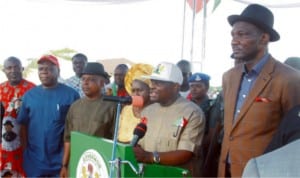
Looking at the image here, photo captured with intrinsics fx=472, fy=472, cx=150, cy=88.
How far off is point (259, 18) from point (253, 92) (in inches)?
17.0

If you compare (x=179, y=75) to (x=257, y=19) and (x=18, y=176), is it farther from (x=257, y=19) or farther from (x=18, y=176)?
(x=18, y=176)

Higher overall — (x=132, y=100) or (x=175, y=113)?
(x=132, y=100)

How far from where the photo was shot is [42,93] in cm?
416

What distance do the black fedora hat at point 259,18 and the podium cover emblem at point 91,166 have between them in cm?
112

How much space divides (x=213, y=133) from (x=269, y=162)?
3.23 metres

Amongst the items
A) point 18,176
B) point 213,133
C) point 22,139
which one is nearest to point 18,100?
point 22,139

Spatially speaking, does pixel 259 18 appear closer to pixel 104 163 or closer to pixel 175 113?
pixel 175 113

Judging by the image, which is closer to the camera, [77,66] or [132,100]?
[132,100]

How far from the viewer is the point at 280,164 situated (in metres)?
0.78

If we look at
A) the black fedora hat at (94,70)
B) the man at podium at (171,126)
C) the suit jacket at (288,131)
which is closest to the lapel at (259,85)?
the man at podium at (171,126)

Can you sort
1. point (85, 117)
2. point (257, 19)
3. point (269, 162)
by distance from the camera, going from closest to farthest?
1. point (269, 162)
2. point (257, 19)
3. point (85, 117)

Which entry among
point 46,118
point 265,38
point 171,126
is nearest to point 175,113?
point 171,126

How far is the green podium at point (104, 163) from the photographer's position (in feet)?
7.15

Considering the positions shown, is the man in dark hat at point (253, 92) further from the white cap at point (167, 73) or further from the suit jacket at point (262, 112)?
the white cap at point (167, 73)
